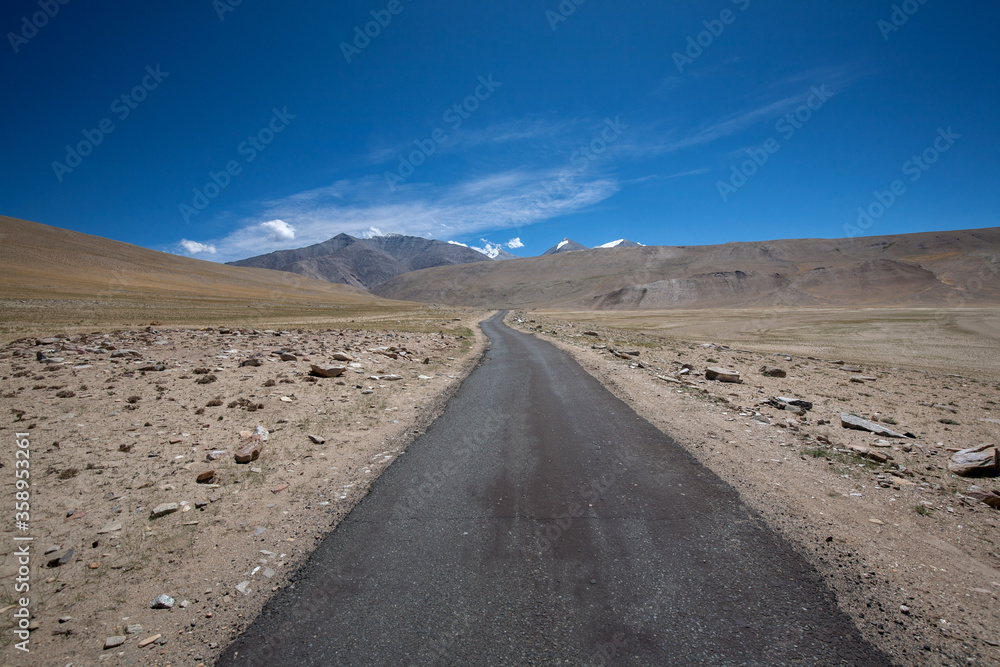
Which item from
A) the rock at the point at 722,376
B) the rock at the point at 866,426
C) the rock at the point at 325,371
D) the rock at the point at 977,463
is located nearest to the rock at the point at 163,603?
the rock at the point at 325,371

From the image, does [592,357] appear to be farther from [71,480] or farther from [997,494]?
[71,480]

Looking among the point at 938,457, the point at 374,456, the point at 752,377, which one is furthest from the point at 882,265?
the point at 374,456

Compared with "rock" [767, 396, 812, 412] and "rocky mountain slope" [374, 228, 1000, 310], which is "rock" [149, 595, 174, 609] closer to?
"rock" [767, 396, 812, 412]

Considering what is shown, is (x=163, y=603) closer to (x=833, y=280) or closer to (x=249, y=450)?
(x=249, y=450)

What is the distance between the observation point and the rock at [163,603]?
3.88 metres

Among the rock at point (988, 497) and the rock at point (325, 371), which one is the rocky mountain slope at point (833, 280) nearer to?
the rock at point (988, 497)

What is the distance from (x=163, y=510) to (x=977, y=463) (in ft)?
44.3

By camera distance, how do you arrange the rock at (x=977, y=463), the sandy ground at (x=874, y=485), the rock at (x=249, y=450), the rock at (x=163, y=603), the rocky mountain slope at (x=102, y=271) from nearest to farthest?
the sandy ground at (x=874, y=485)
the rock at (x=163, y=603)
the rock at (x=977, y=463)
the rock at (x=249, y=450)
the rocky mountain slope at (x=102, y=271)

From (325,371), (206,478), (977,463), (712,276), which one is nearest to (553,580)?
(206,478)

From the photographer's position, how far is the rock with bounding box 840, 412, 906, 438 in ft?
30.0

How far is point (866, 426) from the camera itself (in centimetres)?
957

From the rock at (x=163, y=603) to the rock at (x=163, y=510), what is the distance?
2134 millimetres

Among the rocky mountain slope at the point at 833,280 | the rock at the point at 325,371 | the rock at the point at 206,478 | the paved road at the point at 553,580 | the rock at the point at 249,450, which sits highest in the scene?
the rocky mountain slope at the point at 833,280

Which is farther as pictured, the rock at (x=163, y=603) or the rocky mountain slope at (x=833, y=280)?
the rocky mountain slope at (x=833, y=280)
